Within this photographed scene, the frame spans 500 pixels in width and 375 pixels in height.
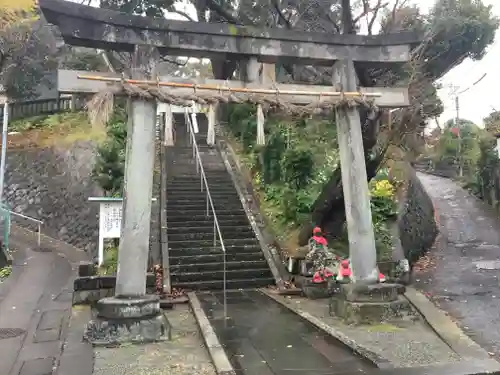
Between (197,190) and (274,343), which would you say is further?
(197,190)

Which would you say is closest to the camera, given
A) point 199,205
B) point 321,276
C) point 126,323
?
point 126,323

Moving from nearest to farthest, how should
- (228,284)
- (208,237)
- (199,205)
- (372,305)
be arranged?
(372,305) < (228,284) < (208,237) < (199,205)

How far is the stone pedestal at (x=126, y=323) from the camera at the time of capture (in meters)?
7.04

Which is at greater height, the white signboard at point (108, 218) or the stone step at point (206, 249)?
the white signboard at point (108, 218)

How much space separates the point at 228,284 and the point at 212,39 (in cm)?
597

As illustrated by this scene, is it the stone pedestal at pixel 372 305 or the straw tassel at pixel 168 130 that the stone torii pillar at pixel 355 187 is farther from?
the straw tassel at pixel 168 130

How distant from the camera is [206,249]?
12500 millimetres

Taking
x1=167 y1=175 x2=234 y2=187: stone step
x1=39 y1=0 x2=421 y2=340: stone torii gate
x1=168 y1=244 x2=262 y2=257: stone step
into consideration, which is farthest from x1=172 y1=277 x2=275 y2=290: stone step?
x1=167 y1=175 x2=234 y2=187: stone step

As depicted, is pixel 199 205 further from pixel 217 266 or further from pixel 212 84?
pixel 212 84

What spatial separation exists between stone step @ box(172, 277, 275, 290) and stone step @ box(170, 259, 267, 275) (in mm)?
412

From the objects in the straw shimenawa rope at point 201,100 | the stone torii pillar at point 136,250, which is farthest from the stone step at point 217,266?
the straw shimenawa rope at point 201,100

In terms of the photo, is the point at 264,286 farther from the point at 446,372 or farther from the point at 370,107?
the point at 446,372

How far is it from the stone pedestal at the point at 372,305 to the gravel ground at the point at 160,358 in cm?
266

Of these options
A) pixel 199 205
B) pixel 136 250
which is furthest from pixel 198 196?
pixel 136 250
